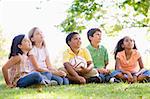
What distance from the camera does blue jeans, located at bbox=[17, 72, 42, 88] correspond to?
244 inches

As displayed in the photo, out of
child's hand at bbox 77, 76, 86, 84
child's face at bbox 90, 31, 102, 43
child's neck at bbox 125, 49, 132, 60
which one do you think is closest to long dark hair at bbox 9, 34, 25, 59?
child's hand at bbox 77, 76, 86, 84

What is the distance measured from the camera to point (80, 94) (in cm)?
512

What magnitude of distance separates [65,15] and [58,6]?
2.84ft

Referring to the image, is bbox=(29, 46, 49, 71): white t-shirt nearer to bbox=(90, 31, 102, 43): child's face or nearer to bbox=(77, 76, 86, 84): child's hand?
bbox=(77, 76, 86, 84): child's hand

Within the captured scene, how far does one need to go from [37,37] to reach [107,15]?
969 cm

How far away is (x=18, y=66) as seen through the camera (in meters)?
6.48

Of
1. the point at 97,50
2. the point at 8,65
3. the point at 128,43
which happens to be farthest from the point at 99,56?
the point at 8,65

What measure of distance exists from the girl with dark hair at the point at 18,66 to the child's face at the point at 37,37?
0.28m

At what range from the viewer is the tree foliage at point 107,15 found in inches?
548

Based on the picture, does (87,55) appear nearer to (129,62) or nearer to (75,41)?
(75,41)

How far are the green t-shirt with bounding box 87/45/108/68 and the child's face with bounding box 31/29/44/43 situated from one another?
107 centimetres

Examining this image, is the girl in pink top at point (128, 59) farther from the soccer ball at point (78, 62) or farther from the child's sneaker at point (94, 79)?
the soccer ball at point (78, 62)

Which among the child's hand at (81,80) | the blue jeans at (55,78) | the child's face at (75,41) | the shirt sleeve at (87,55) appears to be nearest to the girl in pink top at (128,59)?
the shirt sleeve at (87,55)

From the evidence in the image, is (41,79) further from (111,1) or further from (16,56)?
(111,1)
